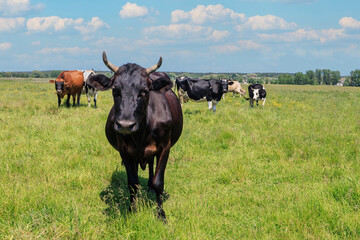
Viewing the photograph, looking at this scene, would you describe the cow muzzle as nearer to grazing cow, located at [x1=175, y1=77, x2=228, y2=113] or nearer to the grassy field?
the grassy field

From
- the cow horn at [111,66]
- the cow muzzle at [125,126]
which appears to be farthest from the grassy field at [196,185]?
the cow horn at [111,66]

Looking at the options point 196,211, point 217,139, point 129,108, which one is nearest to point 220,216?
point 196,211

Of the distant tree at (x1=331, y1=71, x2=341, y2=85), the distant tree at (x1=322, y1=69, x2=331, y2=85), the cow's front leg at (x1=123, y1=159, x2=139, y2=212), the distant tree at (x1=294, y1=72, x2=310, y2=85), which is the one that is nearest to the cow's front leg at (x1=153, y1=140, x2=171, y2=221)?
the cow's front leg at (x1=123, y1=159, x2=139, y2=212)

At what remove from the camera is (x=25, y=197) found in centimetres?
372

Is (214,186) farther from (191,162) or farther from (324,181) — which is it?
(324,181)

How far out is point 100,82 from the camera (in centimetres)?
342

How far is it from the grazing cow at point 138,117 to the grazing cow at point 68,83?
11.1 m

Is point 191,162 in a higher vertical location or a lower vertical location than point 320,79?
lower

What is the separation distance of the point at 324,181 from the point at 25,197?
4869 millimetres

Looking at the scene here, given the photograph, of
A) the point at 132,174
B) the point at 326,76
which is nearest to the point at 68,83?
the point at 132,174

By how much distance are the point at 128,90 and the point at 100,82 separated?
58 centimetres

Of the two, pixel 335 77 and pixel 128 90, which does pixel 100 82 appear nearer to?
pixel 128 90

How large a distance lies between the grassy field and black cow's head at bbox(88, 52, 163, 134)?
1.12 m

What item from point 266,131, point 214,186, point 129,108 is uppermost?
point 129,108
